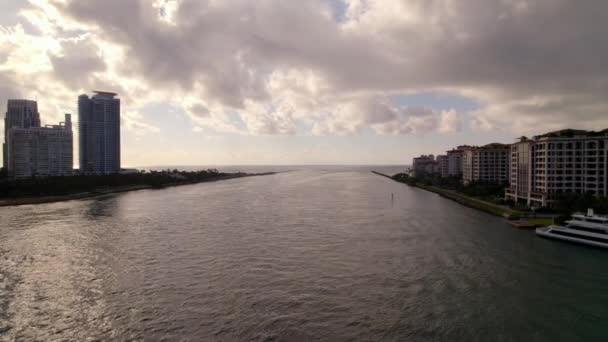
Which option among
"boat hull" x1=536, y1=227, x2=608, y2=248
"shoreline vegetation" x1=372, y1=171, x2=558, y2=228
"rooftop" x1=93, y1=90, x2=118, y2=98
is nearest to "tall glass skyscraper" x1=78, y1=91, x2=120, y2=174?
"rooftop" x1=93, y1=90, x2=118, y2=98

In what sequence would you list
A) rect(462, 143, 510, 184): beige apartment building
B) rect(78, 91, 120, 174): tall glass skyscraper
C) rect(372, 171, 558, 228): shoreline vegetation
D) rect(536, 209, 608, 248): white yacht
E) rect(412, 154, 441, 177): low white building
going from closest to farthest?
1. rect(536, 209, 608, 248): white yacht
2. rect(372, 171, 558, 228): shoreline vegetation
3. rect(462, 143, 510, 184): beige apartment building
4. rect(78, 91, 120, 174): tall glass skyscraper
5. rect(412, 154, 441, 177): low white building

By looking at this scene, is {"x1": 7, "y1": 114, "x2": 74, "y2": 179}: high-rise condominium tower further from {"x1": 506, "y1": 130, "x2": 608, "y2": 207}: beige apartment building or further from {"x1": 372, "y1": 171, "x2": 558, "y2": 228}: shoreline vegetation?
{"x1": 506, "y1": 130, "x2": 608, "y2": 207}: beige apartment building

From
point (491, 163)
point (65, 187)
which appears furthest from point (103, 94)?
point (491, 163)

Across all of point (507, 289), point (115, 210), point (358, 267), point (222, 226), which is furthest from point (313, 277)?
point (115, 210)

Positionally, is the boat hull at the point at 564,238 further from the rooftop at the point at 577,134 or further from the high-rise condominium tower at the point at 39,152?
the high-rise condominium tower at the point at 39,152

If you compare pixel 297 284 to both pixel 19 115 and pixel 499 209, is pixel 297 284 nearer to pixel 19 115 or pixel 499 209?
pixel 499 209
